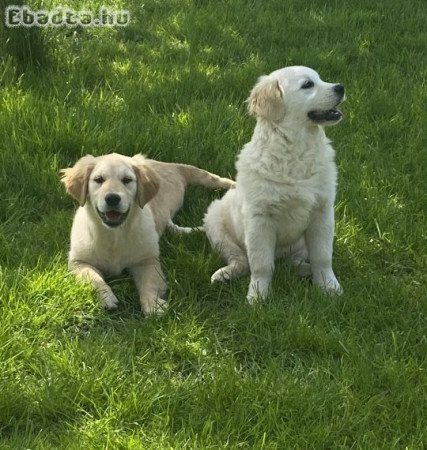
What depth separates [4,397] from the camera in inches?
103

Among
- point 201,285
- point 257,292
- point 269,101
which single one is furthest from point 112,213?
point 269,101

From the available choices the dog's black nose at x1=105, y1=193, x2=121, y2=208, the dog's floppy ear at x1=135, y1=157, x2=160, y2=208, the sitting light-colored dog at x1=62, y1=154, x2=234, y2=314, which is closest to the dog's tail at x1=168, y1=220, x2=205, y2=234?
the sitting light-colored dog at x1=62, y1=154, x2=234, y2=314

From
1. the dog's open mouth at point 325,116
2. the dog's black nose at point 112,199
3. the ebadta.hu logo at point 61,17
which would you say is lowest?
the ebadta.hu logo at point 61,17

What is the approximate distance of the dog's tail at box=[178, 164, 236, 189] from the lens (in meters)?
4.33

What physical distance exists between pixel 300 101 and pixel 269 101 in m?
0.15

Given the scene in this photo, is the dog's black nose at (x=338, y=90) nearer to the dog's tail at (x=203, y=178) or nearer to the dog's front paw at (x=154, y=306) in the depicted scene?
the dog's tail at (x=203, y=178)

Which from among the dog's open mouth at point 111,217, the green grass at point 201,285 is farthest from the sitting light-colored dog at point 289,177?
the dog's open mouth at point 111,217

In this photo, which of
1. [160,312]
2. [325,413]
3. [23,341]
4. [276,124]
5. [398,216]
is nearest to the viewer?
[325,413]

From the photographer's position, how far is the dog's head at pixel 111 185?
3451mm

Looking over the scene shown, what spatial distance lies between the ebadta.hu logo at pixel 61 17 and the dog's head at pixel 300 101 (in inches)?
102

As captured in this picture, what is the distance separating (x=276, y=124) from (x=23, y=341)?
154 cm

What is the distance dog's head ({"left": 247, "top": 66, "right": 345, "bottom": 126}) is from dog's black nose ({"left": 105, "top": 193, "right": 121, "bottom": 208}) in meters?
0.79

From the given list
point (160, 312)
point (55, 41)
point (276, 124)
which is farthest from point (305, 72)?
point (55, 41)

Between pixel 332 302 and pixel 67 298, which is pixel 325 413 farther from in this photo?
pixel 67 298
